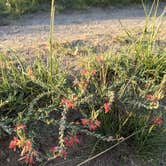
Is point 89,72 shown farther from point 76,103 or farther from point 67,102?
point 67,102

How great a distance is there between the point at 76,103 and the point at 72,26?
2.03 metres

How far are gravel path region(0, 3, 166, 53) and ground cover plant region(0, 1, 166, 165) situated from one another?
2.17ft

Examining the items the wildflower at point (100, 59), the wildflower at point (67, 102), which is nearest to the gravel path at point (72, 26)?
the wildflower at point (100, 59)

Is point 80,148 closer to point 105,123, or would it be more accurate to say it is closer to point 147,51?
point 105,123

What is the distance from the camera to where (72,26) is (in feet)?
15.7

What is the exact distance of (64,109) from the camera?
281 cm

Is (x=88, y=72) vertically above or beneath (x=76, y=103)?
above

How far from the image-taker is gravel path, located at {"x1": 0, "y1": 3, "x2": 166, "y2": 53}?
4.07m

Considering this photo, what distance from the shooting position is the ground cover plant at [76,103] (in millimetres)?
2896

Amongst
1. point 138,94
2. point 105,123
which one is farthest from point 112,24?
point 105,123

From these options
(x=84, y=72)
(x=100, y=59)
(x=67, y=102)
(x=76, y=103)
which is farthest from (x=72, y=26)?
(x=67, y=102)

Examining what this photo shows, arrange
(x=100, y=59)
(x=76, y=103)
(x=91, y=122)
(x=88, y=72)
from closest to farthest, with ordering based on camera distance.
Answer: (x=91, y=122) → (x=76, y=103) → (x=88, y=72) → (x=100, y=59)

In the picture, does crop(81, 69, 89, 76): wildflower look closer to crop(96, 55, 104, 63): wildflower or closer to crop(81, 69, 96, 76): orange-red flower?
crop(81, 69, 96, 76): orange-red flower

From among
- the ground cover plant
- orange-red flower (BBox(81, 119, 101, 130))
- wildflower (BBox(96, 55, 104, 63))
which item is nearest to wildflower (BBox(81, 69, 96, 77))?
the ground cover plant
